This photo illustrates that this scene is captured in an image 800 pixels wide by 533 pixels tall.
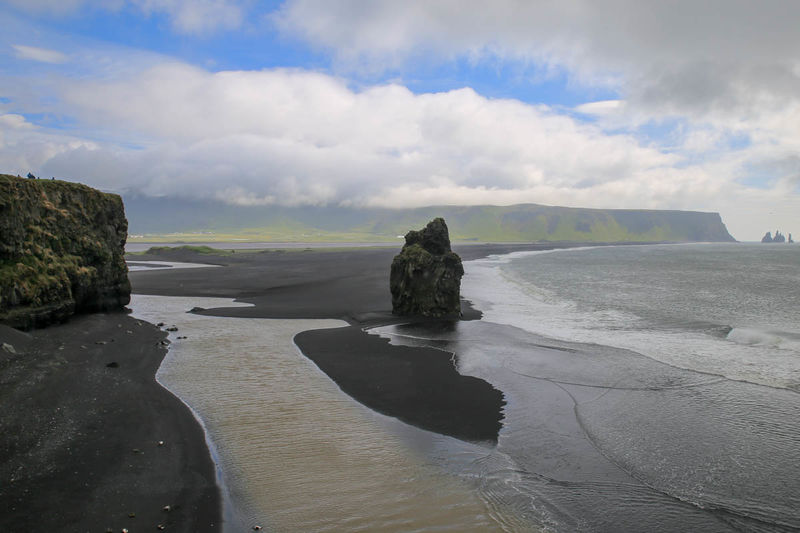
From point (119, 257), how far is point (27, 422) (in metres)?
23.7

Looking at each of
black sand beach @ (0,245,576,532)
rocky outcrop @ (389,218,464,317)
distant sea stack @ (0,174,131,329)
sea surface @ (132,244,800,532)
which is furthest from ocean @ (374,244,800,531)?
distant sea stack @ (0,174,131,329)

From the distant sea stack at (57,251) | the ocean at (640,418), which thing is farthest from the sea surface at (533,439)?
the distant sea stack at (57,251)

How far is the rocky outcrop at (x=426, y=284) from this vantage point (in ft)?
108

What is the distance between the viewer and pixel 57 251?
27.7 metres

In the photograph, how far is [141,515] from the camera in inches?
341

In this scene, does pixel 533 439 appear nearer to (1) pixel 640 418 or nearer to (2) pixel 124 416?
(1) pixel 640 418

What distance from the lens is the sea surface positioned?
9.61 metres

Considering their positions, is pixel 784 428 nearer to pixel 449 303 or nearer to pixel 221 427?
pixel 221 427

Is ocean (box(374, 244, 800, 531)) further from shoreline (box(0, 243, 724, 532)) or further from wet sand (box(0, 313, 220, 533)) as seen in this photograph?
wet sand (box(0, 313, 220, 533))

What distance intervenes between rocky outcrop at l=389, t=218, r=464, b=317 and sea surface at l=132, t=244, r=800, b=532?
5.24m

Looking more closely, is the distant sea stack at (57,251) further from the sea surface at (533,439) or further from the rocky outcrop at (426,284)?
the rocky outcrop at (426,284)

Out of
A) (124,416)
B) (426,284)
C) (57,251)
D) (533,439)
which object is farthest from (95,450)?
(426,284)

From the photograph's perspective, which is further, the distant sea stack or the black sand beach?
the distant sea stack

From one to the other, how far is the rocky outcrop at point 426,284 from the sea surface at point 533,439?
5240 mm
